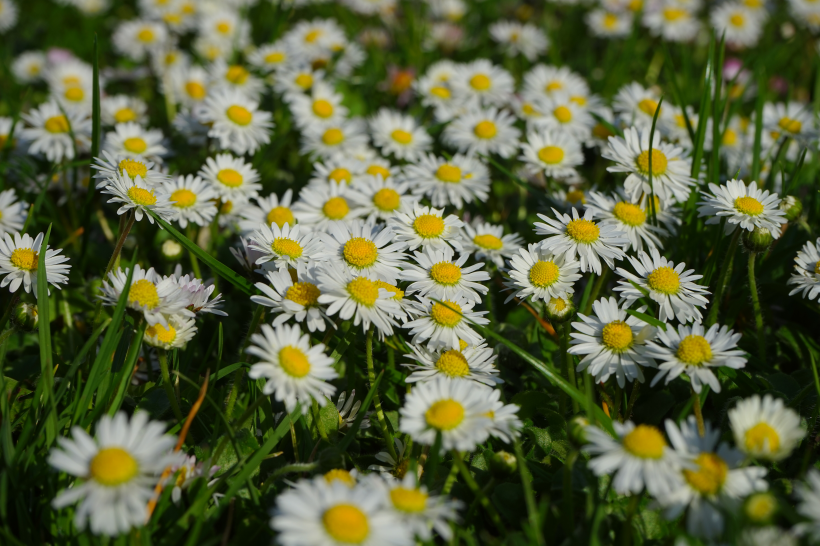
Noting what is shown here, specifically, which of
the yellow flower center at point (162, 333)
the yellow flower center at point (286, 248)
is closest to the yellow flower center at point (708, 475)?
the yellow flower center at point (286, 248)

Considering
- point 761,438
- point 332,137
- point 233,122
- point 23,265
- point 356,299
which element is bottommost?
point 761,438

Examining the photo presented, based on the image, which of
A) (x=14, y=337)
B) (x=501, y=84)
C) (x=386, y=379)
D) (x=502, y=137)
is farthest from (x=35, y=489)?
(x=501, y=84)

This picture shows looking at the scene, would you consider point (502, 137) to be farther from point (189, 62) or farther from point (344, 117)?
point (189, 62)

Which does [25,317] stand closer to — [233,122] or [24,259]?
[24,259]

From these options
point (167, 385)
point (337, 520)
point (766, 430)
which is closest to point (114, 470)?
point (337, 520)

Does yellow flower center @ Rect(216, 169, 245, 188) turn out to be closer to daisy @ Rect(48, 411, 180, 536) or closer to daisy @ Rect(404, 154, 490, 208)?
daisy @ Rect(404, 154, 490, 208)

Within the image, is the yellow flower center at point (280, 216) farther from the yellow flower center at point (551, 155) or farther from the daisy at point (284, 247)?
the yellow flower center at point (551, 155)
